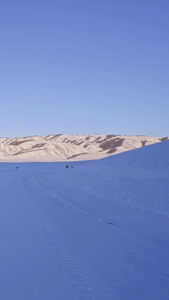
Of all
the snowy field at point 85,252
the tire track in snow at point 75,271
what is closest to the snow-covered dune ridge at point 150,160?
the snowy field at point 85,252

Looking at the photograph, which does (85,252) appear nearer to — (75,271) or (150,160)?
(75,271)

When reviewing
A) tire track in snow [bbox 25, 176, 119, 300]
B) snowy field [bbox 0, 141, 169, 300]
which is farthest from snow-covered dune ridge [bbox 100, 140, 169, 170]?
tire track in snow [bbox 25, 176, 119, 300]

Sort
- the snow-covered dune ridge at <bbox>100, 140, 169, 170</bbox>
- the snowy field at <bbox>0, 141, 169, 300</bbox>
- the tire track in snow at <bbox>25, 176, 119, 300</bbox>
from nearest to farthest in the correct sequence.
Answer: the tire track in snow at <bbox>25, 176, 119, 300</bbox>
the snowy field at <bbox>0, 141, 169, 300</bbox>
the snow-covered dune ridge at <bbox>100, 140, 169, 170</bbox>

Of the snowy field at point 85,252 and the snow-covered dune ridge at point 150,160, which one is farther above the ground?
the snow-covered dune ridge at point 150,160

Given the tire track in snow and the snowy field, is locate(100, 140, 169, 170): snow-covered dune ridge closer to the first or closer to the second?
the snowy field

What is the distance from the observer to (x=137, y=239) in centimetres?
649

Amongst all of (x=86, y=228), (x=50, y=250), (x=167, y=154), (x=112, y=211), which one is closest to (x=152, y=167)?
(x=167, y=154)

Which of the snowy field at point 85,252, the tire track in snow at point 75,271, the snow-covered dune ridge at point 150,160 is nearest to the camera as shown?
the tire track in snow at point 75,271

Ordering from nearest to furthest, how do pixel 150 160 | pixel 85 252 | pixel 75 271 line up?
pixel 75 271, pixel 85 252, pixel 150 160

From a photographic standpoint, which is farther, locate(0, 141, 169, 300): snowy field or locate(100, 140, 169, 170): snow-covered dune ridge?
locate(100, 140, 169, 170): snow-covered dune ridge

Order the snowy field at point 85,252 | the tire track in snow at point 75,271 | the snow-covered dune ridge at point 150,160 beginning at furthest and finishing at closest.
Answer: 1. the snow-covered dune ridge at point 150,160
2. the snowy field at point 85,252
3. the tire track in snow at point 75,271

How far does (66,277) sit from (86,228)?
324 cm

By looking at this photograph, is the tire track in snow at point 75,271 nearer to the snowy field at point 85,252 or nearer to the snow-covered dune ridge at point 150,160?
the snowy field at point 85,252

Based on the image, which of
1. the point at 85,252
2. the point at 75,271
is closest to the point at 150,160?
the point at 85,252
